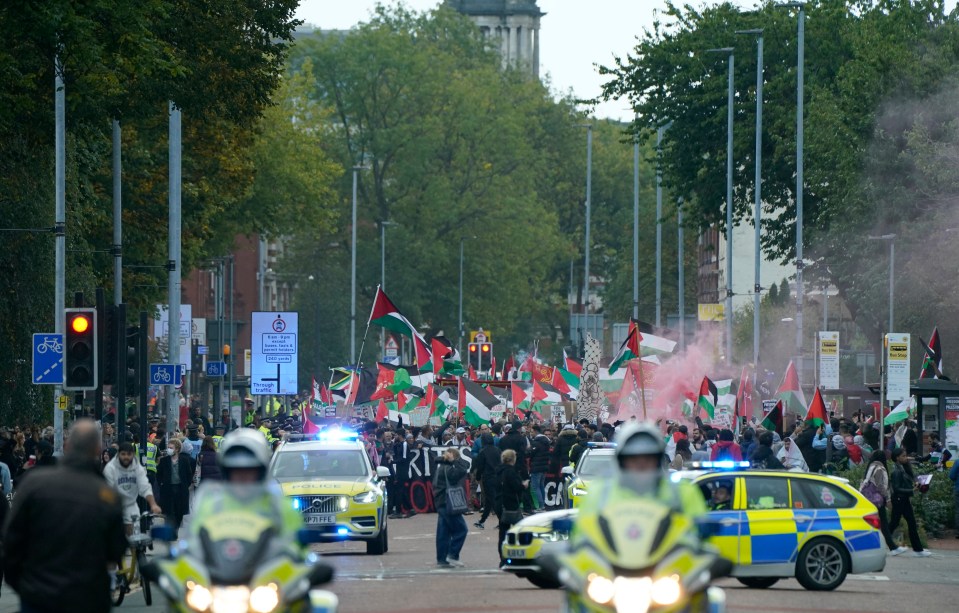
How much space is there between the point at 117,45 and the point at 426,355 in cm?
2300

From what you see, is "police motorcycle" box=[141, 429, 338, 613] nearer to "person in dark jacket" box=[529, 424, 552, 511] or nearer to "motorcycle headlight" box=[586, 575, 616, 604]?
"motorcycle headlight" box=[586, 575, 616, 604]

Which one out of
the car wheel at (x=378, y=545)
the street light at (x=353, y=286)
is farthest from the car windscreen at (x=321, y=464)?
the street light at (x=353, y=286)

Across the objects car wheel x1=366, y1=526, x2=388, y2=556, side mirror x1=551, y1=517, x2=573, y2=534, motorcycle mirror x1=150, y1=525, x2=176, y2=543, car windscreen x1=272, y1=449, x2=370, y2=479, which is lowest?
car wheel x1=366, y1=526, x2=388, y2=556

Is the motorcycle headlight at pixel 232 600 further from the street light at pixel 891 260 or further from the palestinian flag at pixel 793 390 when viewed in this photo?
the street light at pixel 891 260

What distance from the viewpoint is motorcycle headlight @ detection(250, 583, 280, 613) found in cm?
999

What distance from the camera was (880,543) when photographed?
21.4 metres

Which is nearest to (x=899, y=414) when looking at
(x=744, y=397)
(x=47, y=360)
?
(x=744, y=397)

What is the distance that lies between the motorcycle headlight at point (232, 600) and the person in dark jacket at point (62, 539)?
80 cm

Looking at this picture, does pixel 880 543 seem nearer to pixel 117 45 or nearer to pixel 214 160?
pixel 117 45

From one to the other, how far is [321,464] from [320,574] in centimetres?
1637

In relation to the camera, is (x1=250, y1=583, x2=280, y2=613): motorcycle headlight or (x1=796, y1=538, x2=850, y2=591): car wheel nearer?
(x1=250, y1=583, x2=280, y2=613): motorcycle headlight

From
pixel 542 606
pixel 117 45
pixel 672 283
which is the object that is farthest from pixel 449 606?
pixel 672 283

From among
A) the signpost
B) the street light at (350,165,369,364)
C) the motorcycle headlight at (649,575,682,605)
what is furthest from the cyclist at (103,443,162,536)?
the street light at (350,165,369,364)

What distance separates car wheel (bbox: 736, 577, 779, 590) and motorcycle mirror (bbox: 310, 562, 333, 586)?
1182 cm
